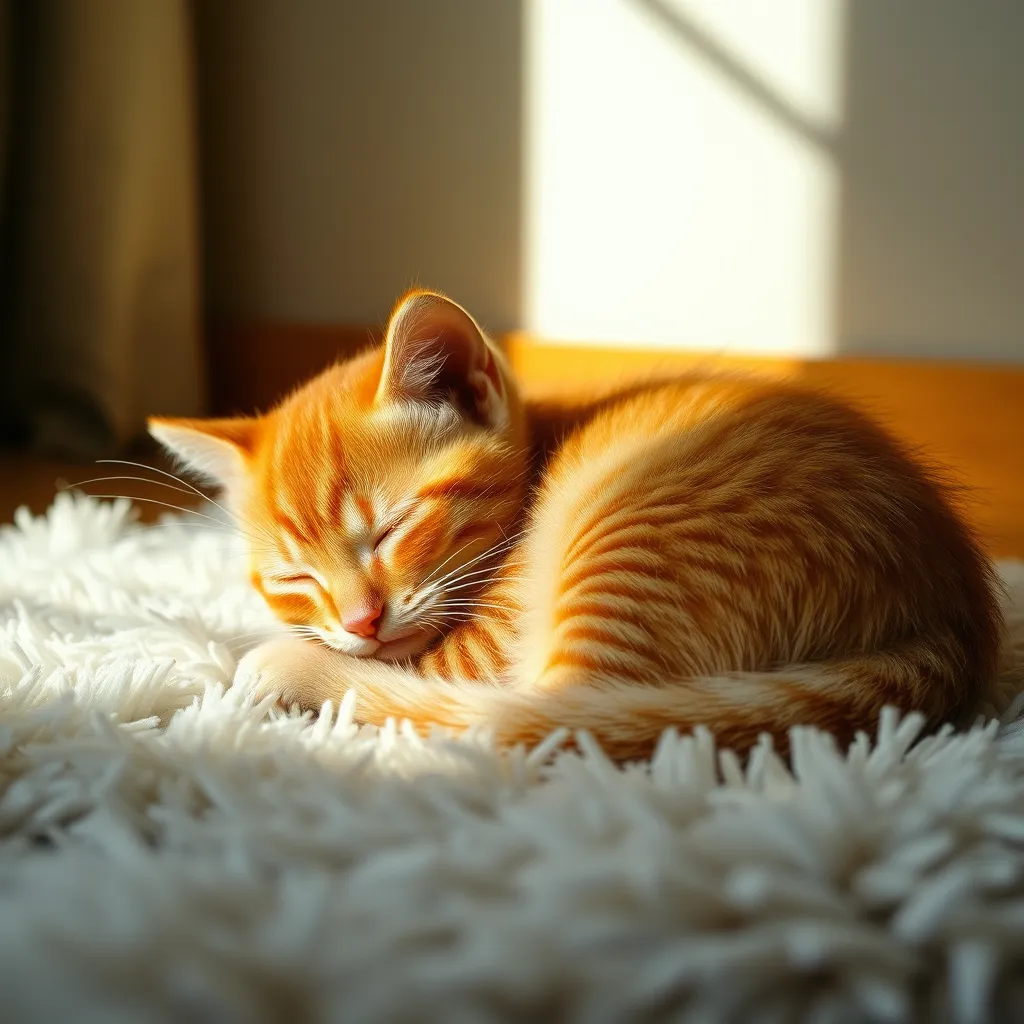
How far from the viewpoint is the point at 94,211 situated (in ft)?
7.14

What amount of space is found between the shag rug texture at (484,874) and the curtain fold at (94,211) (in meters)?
1.50

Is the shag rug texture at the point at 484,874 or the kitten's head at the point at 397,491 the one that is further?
the kitten's head at the point at 397,491

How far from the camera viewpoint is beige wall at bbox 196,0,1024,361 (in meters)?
1.74

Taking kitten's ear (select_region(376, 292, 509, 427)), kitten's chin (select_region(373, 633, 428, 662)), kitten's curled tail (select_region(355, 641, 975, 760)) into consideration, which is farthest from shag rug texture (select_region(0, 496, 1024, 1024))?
kitten's ear (select_region(376, 292, 509, 427))

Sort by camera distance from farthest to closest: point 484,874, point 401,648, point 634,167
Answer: point 634,167 → point 401,648 → point 484,874

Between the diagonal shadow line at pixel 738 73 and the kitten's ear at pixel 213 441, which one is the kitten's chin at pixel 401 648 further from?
the diagonal shadow line at pixel 738 73

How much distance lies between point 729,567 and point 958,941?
35 cm

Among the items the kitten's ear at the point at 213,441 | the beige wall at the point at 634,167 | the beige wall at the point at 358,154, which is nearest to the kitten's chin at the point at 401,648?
the kitten's ear at the point at 213,441

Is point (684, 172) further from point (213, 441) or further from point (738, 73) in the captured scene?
point (213, 441)

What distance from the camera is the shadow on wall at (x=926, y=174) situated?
169 centimetres

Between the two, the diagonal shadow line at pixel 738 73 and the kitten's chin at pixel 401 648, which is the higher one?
the diagonal shadow line at pixel 738 73

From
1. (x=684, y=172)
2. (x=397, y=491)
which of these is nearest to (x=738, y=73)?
(x=684, y=172)

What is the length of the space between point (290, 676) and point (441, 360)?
1.13 ft

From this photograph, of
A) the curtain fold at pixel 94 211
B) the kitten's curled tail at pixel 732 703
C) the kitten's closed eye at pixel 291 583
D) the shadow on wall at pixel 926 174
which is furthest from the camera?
the curtain fold at pixel 94 211
